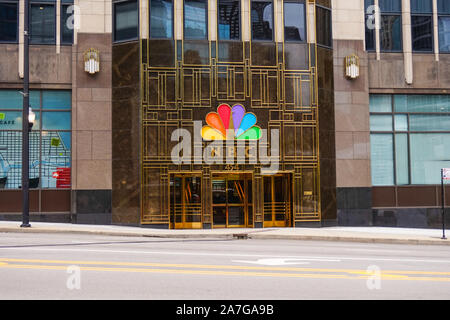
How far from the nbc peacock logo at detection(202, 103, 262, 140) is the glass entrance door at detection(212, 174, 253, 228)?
1.72m

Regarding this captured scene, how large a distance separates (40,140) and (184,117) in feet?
21.3

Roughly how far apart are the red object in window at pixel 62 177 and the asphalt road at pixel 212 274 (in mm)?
9051

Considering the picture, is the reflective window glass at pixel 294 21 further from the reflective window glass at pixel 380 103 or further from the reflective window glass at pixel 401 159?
the reflective window glass at pixel 401 159

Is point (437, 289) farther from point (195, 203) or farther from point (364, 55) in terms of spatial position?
point (364, 55)

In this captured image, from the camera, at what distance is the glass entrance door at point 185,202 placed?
21.6 m

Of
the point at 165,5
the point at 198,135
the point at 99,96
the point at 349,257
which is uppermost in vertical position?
the point at 165,5

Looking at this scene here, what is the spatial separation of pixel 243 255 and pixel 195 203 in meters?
9.52

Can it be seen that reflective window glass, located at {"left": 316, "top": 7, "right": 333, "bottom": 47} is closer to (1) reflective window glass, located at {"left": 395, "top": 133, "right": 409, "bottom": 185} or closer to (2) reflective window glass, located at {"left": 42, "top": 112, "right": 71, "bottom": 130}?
(1) reflective window glass, located at {"left": 395, "top": 133, "right": 409, "bottom": 185}

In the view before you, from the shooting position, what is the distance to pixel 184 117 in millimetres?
21938

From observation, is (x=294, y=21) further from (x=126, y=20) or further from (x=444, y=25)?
(x=444, y=25)

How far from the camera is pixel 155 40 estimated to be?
22.0 m

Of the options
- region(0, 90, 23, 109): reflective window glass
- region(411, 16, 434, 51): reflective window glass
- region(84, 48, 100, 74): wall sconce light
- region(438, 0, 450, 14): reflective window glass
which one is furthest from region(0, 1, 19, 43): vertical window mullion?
region(438, 0, 450, 14): reflective window glass

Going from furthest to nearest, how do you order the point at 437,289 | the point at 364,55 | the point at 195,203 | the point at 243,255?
the point at 364,55 < the point at 195,203 < the point at 243,255 < the point at 437,289
